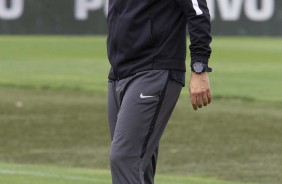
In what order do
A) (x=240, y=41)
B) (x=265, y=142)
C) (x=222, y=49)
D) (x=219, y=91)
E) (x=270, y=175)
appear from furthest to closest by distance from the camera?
(x=240, y=41) → (x=222, y=49) → (x=219, y=91) → (x=265, y=142) → (x=270, y=175)

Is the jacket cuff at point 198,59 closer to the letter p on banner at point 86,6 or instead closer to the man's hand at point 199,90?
the man's hand at point 199,90

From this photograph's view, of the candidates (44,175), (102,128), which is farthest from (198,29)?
(102,128)

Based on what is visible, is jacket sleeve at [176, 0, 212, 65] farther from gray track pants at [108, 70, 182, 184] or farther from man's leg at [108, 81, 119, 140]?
man's leg at [108, 81, 119, 140]

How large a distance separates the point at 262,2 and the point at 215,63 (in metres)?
9.90

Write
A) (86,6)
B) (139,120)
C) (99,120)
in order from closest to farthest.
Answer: (139,120), (99,120), (86,6)

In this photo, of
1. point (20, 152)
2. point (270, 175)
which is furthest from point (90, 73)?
point (270, 175)

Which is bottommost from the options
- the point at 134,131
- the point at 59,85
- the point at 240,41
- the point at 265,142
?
the point at 240,41

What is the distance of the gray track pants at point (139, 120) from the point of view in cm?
591

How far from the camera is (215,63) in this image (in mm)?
26828

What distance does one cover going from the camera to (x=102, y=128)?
47.8 ft

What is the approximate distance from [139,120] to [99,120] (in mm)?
9513

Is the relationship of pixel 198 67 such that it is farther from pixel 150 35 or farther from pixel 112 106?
pixel 112 106

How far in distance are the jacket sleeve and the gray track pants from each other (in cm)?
24

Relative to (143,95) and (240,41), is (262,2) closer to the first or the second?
(240,41)
